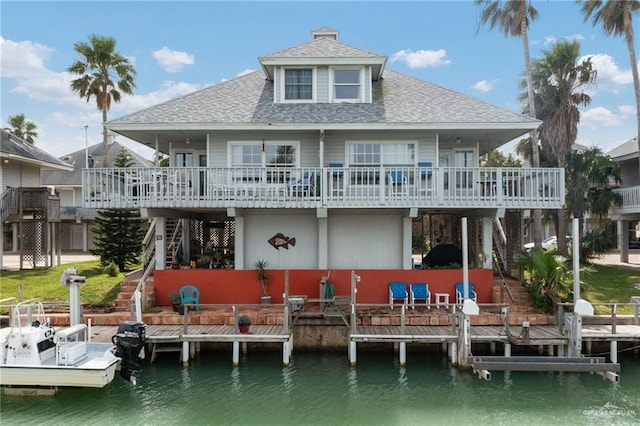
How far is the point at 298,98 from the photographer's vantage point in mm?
16859

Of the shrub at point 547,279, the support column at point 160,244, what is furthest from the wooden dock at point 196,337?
the shrub at point 547,279

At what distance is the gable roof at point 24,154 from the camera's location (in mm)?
21656

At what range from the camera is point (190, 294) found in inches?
583

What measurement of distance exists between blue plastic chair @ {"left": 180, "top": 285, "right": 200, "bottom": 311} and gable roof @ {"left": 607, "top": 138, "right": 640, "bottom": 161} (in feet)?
77.1

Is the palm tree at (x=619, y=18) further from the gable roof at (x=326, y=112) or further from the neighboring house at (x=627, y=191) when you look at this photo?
the gable roof at (x=326, y=112)

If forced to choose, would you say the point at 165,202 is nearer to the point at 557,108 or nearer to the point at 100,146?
the point at 557,108

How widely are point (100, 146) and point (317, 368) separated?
1550 inches

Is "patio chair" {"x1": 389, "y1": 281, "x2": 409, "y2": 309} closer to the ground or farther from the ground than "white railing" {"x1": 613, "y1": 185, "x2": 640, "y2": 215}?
closer to the ground

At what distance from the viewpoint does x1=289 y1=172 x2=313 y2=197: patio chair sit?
14398mm

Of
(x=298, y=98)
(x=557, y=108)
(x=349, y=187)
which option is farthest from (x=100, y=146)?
(x=557, y=108)

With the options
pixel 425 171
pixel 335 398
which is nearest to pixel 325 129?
pixel 425 171

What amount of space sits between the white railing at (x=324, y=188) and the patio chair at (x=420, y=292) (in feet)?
9.22

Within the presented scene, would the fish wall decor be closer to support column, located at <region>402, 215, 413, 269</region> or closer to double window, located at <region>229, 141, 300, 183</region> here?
double window, located at <region>229, 141, 300, 183</region>

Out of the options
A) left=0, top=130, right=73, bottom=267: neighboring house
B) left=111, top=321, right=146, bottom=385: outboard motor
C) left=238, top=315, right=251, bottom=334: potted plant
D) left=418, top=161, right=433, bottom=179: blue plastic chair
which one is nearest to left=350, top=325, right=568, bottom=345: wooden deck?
left=238, top=315, right=251, bottom=334: potted plant
